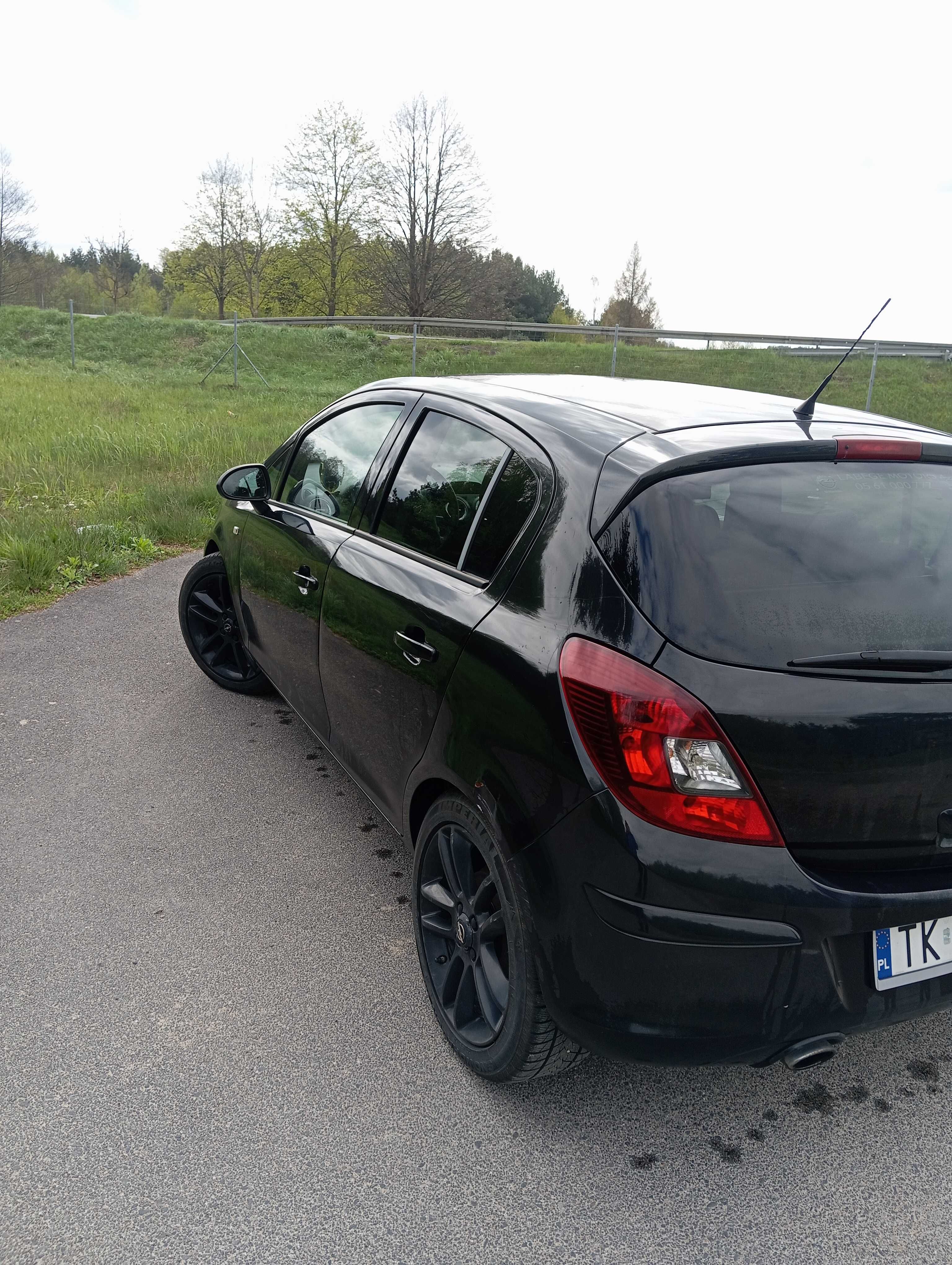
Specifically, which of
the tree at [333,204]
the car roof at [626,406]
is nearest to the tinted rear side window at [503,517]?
the car roof at [626,406]

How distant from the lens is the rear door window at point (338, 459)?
3371 millimetres

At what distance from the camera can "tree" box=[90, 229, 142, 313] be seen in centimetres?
6650

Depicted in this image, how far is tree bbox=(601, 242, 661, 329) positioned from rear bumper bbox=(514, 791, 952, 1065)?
6235 cm

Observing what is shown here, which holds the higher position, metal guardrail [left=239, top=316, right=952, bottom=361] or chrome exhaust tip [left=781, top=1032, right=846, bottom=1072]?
metal guardrail [left=239, top=316, right=952, bottom=361]

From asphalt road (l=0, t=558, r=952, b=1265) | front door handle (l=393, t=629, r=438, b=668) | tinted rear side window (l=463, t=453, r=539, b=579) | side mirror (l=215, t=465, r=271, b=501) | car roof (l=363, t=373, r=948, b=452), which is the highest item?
car roof (l=363, t=373, r=948, b=452)

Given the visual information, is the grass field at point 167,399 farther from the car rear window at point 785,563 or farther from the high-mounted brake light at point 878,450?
the car rear window at point 785,563

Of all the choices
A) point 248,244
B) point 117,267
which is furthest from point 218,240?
point 117,267

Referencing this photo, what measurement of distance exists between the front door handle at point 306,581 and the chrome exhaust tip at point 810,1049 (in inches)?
83.1

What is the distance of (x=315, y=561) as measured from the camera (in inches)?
135

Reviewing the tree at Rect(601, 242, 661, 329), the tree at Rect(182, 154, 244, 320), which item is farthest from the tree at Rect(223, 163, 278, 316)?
the tree at Rect(601, 242, 661, 329)

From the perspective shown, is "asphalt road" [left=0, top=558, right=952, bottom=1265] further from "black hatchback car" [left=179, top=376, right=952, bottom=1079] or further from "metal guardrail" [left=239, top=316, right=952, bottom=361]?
"metal guardrail" [left=239, top=316, right=952, bottom=361]

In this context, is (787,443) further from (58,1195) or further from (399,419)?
(58,1195)

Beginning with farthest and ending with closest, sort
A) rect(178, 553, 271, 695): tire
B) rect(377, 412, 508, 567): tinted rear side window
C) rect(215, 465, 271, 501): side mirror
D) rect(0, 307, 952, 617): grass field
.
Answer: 1. rect(0, 307, 952, 617): grass field
2. rect(178, 553, 271, 695): tire
3. rect(215, 465, 271, 501): side mirror
4. rect(377, 412, 508, 567): tinted rear side window

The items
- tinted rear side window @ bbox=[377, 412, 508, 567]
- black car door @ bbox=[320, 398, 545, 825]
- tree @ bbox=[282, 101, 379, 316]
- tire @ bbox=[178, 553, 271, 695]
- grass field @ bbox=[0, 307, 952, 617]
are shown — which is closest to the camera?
black car door @ bbox=[320, 398, 545, 825]
